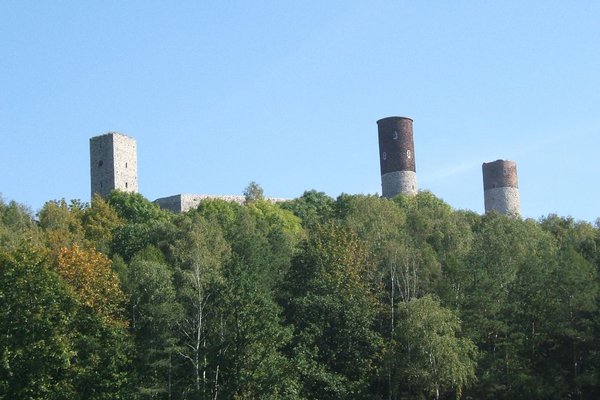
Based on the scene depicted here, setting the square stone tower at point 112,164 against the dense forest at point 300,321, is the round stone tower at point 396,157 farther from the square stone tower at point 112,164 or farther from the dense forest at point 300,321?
the dense forest at point 300,321

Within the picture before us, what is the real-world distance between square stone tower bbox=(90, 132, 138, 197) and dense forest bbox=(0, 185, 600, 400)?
2656 cm

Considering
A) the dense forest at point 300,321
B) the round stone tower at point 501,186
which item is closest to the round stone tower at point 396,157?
the round stone tower at point 501,186

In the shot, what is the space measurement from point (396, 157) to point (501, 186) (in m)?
10.6

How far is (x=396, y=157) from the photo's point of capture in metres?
83.7

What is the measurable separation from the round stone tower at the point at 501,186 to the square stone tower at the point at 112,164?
27.4 meters

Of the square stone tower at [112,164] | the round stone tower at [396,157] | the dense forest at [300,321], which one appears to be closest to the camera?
the dense forest at [300,321]

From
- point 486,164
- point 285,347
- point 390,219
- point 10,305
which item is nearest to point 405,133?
point 486,164

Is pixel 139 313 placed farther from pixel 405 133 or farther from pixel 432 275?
pixel 405 133

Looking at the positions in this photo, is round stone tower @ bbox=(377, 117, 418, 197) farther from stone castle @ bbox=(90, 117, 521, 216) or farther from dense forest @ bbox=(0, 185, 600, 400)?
dense forest @ bbox=(0, 185, 600, 400)

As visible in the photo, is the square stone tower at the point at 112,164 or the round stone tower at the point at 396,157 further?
the round stone tower at the point at 396,157

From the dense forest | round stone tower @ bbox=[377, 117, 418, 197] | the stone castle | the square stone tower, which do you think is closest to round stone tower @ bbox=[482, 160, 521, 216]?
the stone castle

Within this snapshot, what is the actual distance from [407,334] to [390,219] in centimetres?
2197

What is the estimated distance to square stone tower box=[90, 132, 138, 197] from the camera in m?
82.1

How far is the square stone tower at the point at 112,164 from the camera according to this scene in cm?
→ 8206
